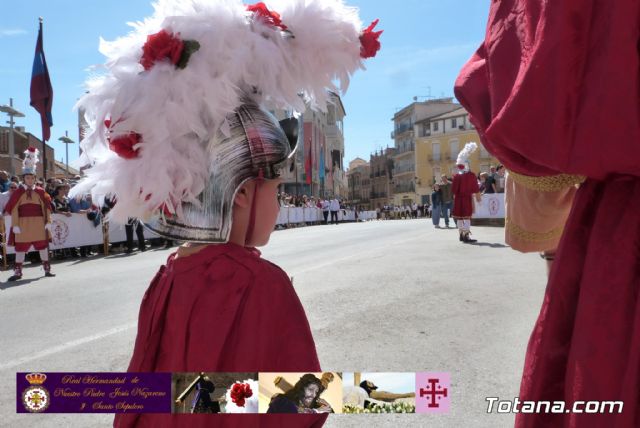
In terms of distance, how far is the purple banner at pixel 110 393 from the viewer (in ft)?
5.47

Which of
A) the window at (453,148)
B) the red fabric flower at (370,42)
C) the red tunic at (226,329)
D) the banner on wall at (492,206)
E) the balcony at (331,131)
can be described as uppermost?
the balcony at (331,131)

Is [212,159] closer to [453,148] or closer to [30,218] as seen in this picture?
[30,218]

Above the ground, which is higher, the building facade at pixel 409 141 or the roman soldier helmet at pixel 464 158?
the building facade at pixel 409 141

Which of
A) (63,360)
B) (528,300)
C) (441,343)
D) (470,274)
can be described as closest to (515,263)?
(470,274)

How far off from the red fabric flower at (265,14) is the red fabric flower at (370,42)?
0.30 m

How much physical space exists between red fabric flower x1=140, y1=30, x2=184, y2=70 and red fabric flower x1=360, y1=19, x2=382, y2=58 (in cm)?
66

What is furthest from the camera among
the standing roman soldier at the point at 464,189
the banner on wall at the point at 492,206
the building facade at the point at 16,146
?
the building facade at the point at 16,146

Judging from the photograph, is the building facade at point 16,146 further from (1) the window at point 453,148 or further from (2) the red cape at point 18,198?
(1) the window at point 453,148

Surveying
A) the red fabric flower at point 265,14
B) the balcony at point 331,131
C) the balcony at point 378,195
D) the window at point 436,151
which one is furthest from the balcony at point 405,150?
the red fabric flower at point 265,14

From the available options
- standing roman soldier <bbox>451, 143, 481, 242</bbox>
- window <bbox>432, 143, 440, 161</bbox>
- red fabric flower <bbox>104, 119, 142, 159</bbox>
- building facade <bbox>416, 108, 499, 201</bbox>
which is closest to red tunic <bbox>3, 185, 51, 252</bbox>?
standing roman soldier <bbox>451, 143, 481, 242</bbox>

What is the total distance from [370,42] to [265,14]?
394 millimetres

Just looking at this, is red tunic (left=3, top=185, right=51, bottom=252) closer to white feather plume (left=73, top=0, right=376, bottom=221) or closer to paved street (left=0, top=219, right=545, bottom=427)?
paved street (left=0, top=219, right=545, bottom=427)

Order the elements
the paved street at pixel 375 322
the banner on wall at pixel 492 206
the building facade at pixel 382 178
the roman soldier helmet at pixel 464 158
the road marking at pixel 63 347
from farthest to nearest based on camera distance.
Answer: the building facade at pixel 382 178
the banner on wall at pixel 492 206
the roman soldier helmet at pixel 464 158
the road marking at pixel 63 347
the paved street at pixel 375 322

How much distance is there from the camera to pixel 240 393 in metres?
1.59
